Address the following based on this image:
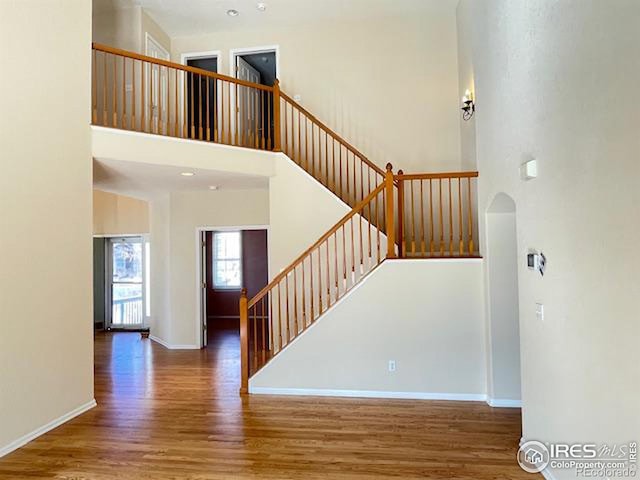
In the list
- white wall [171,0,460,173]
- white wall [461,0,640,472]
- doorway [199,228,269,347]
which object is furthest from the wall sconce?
doorway [199,228,269,347]

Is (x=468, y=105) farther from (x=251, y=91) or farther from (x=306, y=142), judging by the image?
(x=251, y=91)

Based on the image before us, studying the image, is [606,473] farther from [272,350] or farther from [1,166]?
[1,166]

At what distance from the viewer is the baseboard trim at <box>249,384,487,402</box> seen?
478 centimetres

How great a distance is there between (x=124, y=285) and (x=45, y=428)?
19.9 feet

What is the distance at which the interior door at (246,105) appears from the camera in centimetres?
705

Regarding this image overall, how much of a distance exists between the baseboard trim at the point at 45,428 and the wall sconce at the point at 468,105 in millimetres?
5956

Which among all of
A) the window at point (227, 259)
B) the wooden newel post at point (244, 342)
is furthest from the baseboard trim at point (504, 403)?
the window at point (227, 259)

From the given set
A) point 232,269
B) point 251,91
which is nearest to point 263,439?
point 251,91

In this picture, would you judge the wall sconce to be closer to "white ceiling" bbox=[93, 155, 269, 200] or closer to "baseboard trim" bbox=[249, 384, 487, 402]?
"white ceiling" bbox=[93, 155, 269, 200]

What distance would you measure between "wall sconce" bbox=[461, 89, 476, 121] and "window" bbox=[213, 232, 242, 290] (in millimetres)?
6137

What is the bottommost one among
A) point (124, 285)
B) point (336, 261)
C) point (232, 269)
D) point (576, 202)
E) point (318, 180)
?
point (124, 285)

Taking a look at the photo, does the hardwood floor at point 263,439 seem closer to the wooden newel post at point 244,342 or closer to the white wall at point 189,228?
the wooden newel post at point 244,342

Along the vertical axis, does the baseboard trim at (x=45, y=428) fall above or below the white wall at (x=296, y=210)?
below

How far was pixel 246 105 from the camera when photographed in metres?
7.27
